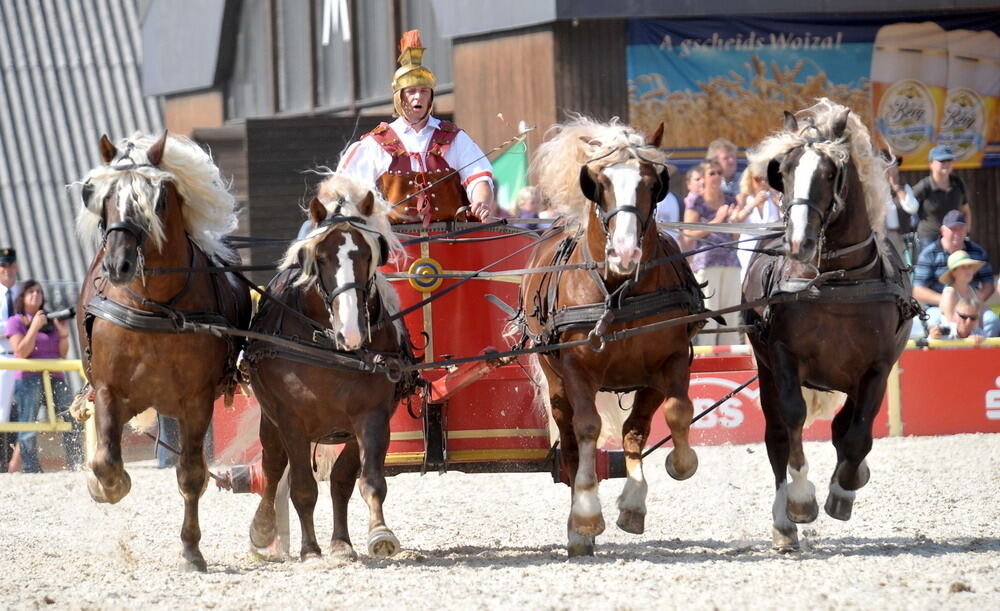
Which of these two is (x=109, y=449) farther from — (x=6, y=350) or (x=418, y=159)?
(x=6, y=350)

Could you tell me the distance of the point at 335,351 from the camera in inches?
264

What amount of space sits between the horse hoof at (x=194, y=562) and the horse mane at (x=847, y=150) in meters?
3.11

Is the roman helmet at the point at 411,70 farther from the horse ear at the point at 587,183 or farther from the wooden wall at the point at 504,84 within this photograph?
the wooden wall at the point at 504,84

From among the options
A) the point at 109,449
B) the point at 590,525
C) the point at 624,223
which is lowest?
the point at 590,525

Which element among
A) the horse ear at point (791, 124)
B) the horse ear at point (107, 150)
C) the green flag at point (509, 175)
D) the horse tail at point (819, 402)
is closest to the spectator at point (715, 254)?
the green flag at point (509, 175)

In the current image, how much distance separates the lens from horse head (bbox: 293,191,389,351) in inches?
253

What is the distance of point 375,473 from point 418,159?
2007 millimetres

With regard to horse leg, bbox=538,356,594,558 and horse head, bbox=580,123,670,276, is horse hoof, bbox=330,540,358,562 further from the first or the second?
horse head, bbox=580,123,670,276

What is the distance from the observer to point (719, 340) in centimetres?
1286

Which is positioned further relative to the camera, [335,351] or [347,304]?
[335,351]

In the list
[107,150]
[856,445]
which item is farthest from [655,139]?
[107,150]

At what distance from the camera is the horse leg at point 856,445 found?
22.6ft

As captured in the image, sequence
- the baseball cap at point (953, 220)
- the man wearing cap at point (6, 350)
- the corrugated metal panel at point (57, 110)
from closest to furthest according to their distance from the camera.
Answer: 1. the man wearing cap at point (6, 350)
2. the baseball cap at point (953, 220)
3. the corrugated metal panel at point (57, 110)

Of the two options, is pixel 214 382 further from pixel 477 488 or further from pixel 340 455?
pixel 477 488
